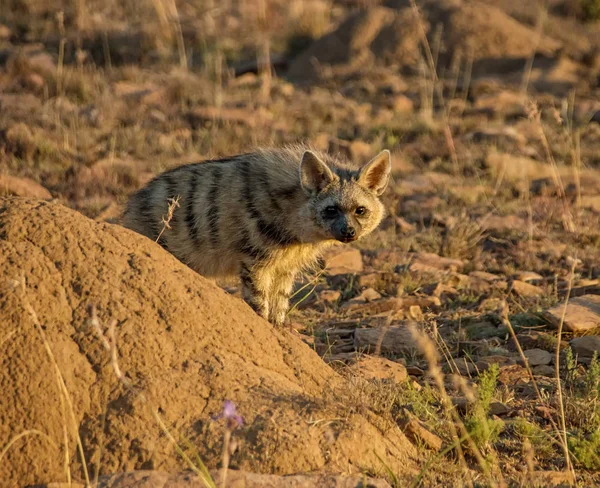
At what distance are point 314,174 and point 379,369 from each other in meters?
1.59

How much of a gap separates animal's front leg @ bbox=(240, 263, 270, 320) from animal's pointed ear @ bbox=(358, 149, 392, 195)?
1021 millimetres

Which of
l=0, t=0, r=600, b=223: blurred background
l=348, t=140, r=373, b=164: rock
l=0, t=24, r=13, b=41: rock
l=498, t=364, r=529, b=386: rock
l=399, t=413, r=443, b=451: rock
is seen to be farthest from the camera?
l=0, t=24, r=13, b=41: rock

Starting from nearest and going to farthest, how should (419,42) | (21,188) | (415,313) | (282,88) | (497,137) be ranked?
(415,313), (21,188), (497,137), (282,88), (419,42)

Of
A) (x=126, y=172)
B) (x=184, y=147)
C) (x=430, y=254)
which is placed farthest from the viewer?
(x=184, y=147)

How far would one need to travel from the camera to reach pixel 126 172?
11000 millimetres

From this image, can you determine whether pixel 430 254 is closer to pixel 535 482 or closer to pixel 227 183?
pixel 227 183

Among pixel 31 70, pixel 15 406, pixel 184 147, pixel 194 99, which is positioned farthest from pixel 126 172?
pixel 15 406

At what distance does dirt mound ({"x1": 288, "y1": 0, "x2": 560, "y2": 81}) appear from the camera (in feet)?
54.2

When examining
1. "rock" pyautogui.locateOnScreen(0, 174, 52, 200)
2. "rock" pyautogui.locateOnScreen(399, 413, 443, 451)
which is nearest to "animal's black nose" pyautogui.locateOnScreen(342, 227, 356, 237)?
"rock" pyautogui.locateOnScreen(399, 413, 443, 451)

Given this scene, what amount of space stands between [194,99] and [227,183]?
277 inches

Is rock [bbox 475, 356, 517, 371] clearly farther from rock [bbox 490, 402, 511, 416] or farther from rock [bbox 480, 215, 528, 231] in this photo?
rock [bbox 480, 215, 528, 231]

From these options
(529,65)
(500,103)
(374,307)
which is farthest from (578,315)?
(529,65)

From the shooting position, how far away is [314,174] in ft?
22.8

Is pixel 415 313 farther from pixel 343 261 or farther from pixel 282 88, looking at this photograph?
pixel 282 88
